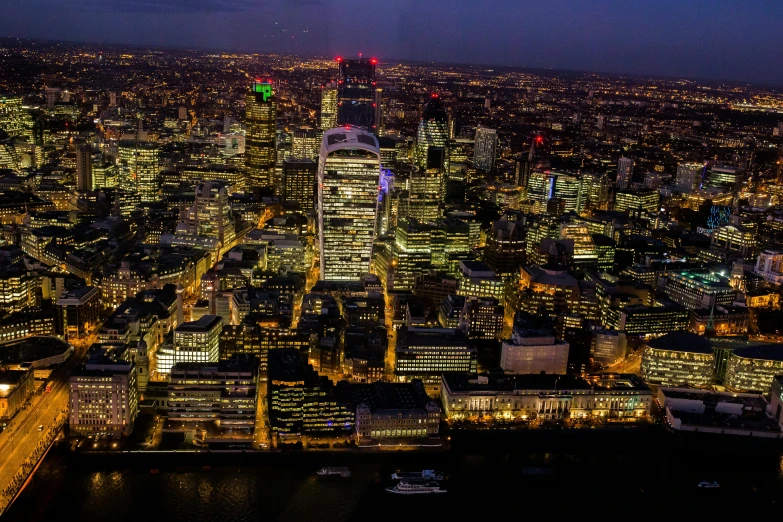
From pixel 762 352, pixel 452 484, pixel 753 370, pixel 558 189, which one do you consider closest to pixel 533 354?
pixel 753 370

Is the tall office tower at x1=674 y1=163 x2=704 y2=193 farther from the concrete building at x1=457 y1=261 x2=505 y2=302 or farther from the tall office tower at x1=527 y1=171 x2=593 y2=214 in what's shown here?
the concrete building at x1=457 y1=261 x2=505 y2=302

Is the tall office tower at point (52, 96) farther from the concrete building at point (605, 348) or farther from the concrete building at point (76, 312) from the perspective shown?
the concrete building at point (605, 348)

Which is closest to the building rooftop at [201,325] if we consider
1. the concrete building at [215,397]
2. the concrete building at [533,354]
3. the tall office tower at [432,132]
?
the concrete building at [215,397]

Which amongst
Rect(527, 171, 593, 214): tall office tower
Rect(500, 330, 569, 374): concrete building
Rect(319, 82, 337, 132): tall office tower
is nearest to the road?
Rect(500, 330, 569, 374): concrete building

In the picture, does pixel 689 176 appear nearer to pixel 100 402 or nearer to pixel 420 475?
pixel 420 475

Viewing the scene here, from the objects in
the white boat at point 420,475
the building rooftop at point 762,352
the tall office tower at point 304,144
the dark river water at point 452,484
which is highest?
the tall office tower at point 304,144
